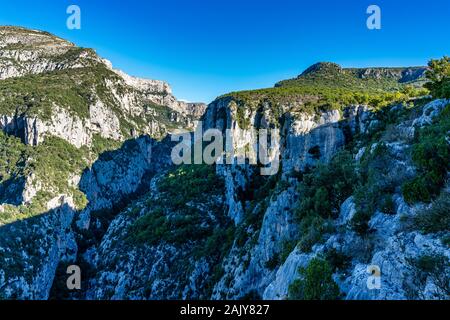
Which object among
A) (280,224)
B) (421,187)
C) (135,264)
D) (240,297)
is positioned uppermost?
(421,187)

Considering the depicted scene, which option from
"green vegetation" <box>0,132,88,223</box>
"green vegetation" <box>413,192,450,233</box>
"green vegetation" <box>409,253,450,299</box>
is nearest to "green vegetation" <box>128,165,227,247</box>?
"green vegetation" <box>0,132,88,223</box>

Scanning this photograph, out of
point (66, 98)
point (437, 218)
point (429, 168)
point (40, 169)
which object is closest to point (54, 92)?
point (66, 98)

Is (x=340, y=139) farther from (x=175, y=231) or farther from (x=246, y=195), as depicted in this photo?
(x=175, y=231)

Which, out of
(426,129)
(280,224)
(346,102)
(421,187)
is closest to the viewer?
(421,187)

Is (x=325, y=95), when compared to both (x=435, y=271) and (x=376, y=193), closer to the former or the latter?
(x=376, y=193)

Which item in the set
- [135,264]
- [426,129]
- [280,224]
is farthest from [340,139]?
[135,264]

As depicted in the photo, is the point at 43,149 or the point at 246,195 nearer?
the point at 246,195

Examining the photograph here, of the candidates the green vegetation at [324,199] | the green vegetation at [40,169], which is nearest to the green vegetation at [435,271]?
the green vegetation at [324,199]
